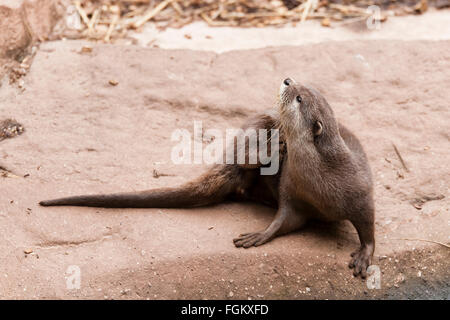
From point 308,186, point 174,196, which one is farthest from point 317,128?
point 174,196

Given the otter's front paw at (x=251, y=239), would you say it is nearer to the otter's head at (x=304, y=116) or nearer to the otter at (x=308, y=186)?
the otter at (x=308, y=186)

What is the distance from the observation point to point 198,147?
3215 millimetres

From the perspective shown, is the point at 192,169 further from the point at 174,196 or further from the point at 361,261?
the point at 361,261

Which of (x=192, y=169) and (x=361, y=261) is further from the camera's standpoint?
(x=192, y=169)

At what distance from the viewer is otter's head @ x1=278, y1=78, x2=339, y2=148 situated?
2.49 m

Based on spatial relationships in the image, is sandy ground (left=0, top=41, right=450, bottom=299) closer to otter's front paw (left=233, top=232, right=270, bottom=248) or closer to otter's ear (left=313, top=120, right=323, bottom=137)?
otter's front paw (left=233, top=232, right=270, bottom=248)

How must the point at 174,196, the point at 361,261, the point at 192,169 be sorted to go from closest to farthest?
the point at 361,261
the point at 174,196
the point at 192,169

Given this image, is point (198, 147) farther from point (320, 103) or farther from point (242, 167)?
point (320, 103)

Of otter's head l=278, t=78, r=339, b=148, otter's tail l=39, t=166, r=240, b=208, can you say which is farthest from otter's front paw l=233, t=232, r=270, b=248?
otter's head l=278, t=78, r=339, b=148

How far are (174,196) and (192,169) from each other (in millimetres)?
354

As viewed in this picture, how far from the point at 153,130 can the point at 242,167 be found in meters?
0.72

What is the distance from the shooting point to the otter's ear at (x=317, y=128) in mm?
2457

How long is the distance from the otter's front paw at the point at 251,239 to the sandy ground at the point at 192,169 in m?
0.03

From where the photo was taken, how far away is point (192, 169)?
3039 mm
